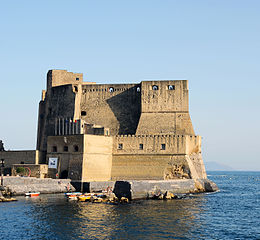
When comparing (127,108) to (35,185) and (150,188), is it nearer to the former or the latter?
(150,188)

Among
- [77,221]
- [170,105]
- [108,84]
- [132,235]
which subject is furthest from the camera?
[108,84]

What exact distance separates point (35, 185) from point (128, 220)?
17.9 metres

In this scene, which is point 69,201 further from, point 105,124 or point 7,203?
point 105,124

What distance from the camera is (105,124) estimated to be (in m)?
58.0

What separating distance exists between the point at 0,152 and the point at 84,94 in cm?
1371

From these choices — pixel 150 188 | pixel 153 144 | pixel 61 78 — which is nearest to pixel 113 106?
pixel 61 78

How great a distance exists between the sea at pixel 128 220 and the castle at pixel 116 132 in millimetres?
8664

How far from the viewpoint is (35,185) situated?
45.9 m


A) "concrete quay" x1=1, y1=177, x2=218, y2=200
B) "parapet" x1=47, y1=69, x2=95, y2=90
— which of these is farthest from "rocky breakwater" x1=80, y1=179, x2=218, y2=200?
"parapet" x1=47, y1=69, x2=95, y2=90

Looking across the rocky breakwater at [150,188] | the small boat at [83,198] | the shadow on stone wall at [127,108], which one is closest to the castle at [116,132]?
the shadow on stone wall at [127,108]

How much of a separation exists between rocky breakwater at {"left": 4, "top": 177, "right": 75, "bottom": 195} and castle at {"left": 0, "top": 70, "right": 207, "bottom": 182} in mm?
1811

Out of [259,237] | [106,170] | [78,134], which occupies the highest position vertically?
[78,134]

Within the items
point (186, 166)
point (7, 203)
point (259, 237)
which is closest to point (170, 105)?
point (186, 166)

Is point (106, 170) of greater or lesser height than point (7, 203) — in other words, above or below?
above
